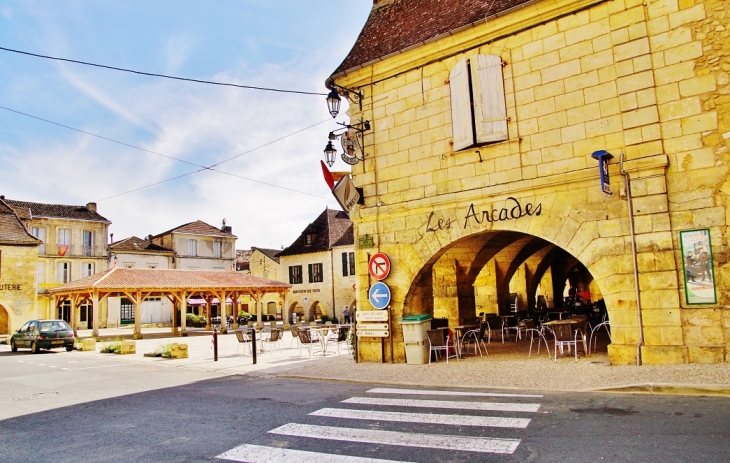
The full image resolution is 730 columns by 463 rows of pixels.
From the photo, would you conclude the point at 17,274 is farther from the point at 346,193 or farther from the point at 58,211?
the point at 346,193

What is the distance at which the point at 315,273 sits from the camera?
36406 mm

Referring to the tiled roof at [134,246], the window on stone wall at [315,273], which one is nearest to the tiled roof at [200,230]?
the tiled roof at [134,246]

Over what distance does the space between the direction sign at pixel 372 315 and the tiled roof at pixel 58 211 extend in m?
33.9

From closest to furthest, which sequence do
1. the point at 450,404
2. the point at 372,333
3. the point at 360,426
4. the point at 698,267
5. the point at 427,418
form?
the point at 360,426, the point at 427,418, the point at 450,404, the point at 698,267, the point at 372,333

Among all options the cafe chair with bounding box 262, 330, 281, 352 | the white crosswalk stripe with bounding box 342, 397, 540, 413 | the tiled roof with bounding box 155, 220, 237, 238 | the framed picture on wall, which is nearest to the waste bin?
the white crosswalk stripe with bounding box 342, 397, 540, 413

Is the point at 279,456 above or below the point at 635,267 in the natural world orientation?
below

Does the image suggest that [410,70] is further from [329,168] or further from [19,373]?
[19,373]

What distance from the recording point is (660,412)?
5375 mm

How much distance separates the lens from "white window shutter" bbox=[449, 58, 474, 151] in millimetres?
9672

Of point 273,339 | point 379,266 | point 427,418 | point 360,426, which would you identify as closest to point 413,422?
point 427,418

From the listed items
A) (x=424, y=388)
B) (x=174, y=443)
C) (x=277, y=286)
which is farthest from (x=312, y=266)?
(x=174, y=443)

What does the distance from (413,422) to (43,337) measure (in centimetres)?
1806

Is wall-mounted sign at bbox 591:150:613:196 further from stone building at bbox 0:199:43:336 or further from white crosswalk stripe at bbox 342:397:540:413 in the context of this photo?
stone building at bbox 0:199:43:336

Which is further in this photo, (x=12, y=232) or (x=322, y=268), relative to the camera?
(x=322, y=268)
